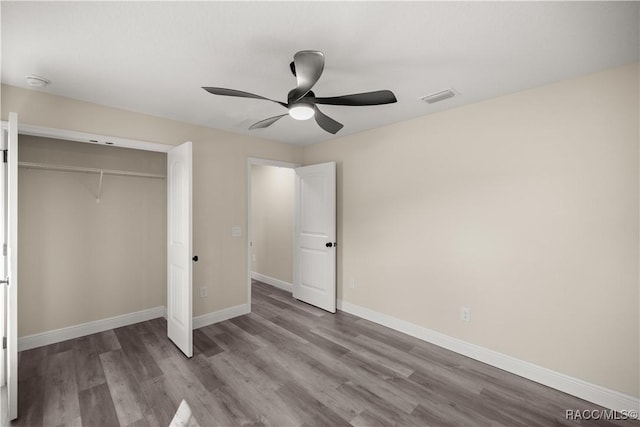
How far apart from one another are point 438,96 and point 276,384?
2.89 metres

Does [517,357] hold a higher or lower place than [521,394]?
higher

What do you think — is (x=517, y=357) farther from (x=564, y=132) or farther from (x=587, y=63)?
(x=587, y=63)

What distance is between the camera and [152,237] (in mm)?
3713

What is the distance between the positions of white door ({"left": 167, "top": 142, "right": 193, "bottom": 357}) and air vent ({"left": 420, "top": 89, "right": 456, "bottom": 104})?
232 cm

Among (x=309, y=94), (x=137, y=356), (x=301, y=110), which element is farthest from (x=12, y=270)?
(x=309, y=94)

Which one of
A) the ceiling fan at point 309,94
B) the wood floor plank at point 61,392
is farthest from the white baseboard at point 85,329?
the ceiling fan at point 309,94

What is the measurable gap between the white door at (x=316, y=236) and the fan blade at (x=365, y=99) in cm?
202

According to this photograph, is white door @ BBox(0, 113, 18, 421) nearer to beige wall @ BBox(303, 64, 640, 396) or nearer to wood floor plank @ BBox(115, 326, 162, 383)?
wood floor plank @ BBox(115, 326, 162, 383)

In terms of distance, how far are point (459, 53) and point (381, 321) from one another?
293cm

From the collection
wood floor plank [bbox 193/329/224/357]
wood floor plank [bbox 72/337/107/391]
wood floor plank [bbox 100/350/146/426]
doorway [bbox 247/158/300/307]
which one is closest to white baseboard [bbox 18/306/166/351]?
wood floor plank [bbox 72/337/107/391]

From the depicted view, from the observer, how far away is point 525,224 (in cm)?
244

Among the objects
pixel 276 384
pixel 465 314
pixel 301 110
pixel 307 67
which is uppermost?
pixel 307 67

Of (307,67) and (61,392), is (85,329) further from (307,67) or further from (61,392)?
(307,67)

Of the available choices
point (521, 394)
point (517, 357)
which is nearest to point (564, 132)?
point (517, 357)
